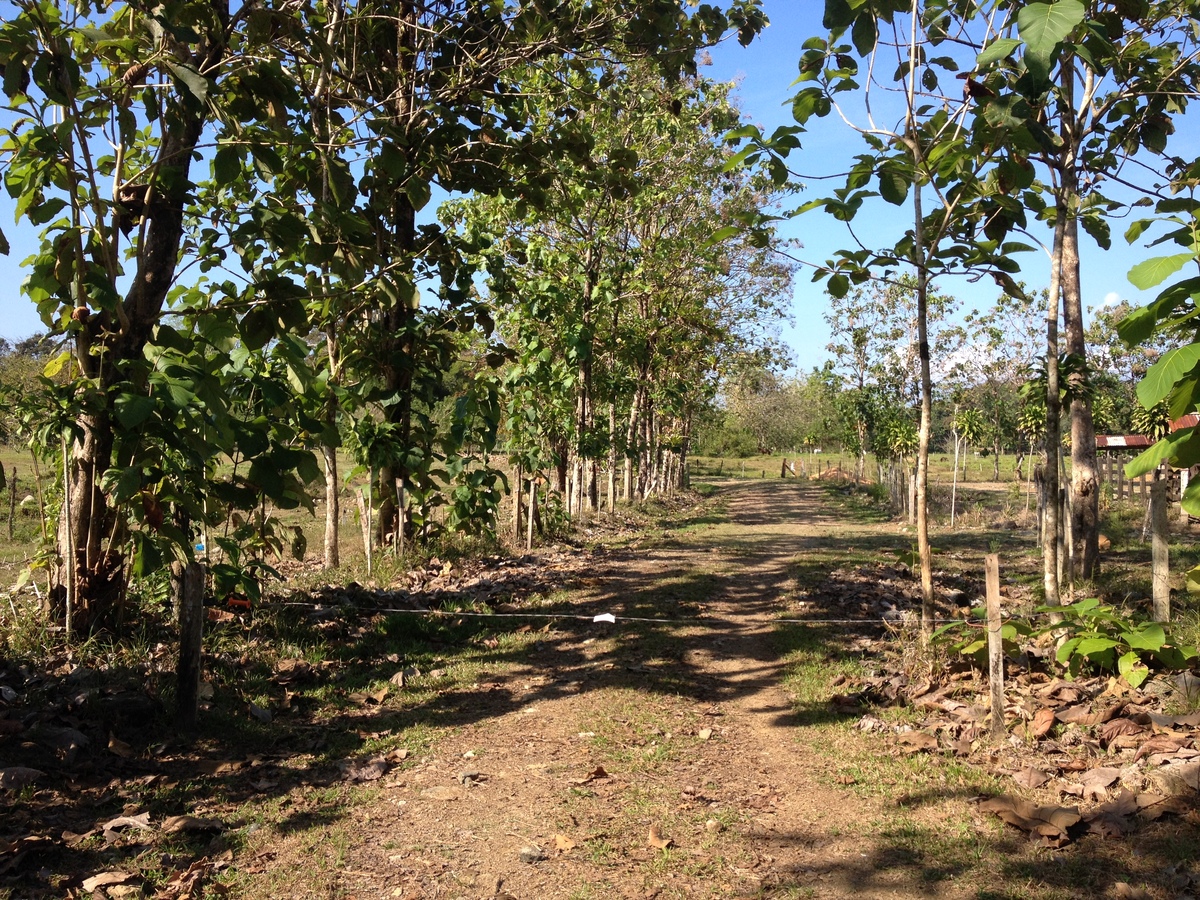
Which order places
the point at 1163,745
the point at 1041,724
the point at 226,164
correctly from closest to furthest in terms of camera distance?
the point at 1163,745 → the point at 1041,724 → the point at 226,164

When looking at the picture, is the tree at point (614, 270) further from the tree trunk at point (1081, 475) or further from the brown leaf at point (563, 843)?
the brown leaf at point (563, 843)

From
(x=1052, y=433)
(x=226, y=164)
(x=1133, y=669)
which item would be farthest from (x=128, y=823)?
(x=1052, y=433)

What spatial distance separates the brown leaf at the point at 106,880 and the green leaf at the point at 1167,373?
4555mm

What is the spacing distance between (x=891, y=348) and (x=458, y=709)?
28.8 m

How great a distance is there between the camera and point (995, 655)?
5.09m

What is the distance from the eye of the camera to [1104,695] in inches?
207

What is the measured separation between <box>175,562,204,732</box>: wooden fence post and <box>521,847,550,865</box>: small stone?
230 cm

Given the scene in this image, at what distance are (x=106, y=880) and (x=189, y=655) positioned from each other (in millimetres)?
1657

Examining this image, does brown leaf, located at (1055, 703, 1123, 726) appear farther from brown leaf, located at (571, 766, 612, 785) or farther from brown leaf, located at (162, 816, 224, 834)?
brown leaf, located at (162, 816, 224, 834)

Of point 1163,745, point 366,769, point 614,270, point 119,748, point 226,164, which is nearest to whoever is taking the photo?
→ point 1163,745

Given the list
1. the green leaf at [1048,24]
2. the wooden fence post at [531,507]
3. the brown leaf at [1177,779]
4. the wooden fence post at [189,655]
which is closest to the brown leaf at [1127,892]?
the brown leaf at [1177,779]

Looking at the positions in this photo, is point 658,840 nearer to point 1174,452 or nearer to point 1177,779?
point 1177,779

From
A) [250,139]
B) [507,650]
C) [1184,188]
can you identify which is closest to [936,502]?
[1184,188]

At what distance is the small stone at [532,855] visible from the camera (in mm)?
3912
